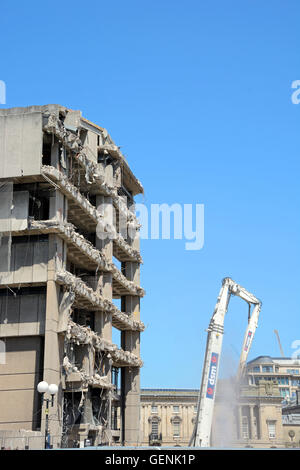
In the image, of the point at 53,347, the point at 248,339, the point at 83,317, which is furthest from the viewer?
the point at 83,317

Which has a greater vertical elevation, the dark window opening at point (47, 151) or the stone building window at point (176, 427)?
the dark window opening at point (47, 151)

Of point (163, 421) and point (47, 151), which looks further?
point (163, 421)

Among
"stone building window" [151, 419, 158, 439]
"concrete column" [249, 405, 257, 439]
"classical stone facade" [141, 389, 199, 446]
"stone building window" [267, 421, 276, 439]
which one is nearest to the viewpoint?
"classical stone facade" [141, 389, 199, 446]

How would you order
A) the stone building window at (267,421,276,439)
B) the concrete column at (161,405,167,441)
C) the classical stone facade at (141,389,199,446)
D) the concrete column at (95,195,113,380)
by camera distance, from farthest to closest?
the stone building window at (267,421,276,439) < the concrete column at (161,405,167,441) < the classical stone facade at (141,389,199,446) < the concrete column at (95,195,113,380)

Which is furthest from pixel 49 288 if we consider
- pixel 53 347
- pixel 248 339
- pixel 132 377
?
pixel 132 377

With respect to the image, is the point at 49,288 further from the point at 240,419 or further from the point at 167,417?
the point at 240,419

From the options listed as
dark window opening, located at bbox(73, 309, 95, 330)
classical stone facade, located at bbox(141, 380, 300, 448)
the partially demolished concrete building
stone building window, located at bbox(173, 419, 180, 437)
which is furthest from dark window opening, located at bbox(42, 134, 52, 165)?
stone building window, located at bbox(173, 419, 180, 437)

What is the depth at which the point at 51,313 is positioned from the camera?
154 ft

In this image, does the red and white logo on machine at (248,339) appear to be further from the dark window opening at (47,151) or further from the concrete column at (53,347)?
the dark window opening at (47,151)

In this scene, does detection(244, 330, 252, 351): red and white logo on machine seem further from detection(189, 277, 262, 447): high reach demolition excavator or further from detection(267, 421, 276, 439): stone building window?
detection(267, 421, 276, 439): stone building window

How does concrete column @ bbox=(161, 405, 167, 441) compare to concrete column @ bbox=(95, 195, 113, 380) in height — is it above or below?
below

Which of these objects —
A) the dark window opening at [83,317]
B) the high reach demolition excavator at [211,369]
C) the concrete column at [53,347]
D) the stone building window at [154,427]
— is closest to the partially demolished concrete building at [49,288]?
the concrete column at [53,347]
